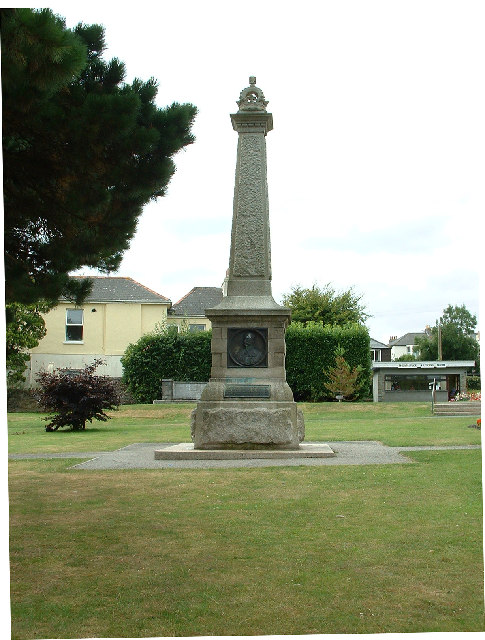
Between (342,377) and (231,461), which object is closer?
(231,461)

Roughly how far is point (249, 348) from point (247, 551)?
258 inches

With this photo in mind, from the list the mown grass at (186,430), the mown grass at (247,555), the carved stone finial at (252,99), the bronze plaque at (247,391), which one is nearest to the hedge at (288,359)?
the mown grass at (186,430)

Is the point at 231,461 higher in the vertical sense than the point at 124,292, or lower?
lower

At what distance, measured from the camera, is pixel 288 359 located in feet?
99.3

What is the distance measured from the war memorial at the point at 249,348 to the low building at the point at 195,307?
26322 mm

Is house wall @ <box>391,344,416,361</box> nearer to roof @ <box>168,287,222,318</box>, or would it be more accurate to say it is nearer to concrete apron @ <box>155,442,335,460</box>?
roof @ <box>168,287,222,318</box>

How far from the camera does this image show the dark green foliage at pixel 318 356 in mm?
30359

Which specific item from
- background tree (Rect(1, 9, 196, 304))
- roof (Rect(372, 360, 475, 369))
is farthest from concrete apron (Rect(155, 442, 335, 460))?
roof (Rect(372, 360, 475, 369))

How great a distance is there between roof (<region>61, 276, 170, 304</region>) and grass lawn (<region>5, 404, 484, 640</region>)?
27.7 metres

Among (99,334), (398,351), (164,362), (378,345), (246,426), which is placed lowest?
(246,426)

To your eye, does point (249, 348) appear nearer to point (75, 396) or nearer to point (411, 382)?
point (75, 396)

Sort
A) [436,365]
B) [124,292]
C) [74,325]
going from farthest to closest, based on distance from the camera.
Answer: [124,292], [74,325], [436,365]

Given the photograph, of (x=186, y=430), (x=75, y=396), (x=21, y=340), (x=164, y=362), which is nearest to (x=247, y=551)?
(x=186, y=430)

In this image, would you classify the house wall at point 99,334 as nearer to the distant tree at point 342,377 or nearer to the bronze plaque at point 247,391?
the distant tree at point 342,377
